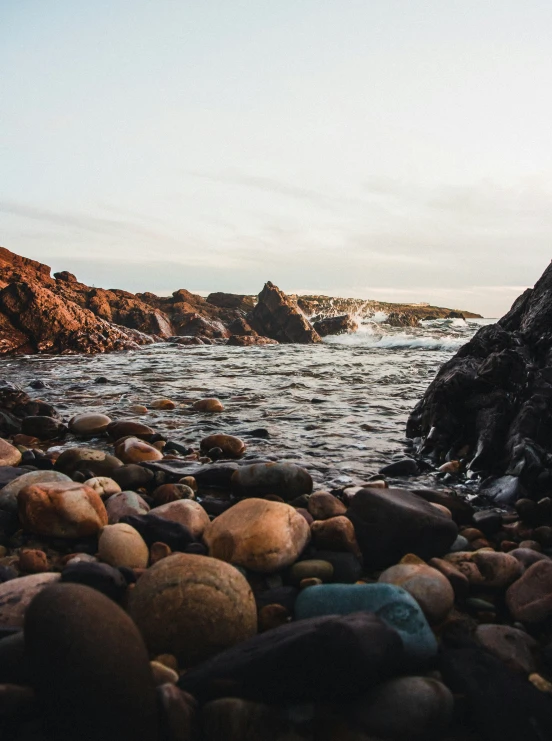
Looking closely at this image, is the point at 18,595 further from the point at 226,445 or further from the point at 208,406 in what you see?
the point at 208,406

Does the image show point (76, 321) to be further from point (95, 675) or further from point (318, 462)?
point (95, 675)

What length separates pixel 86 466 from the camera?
3746 millimetres

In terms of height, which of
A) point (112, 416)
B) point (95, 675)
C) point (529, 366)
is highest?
point (529, 366)

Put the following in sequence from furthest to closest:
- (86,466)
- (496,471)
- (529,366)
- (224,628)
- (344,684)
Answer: (529,366) < (496,471) < (86,466) < (224,628) < (344,684)

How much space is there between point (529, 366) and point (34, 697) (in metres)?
4.34

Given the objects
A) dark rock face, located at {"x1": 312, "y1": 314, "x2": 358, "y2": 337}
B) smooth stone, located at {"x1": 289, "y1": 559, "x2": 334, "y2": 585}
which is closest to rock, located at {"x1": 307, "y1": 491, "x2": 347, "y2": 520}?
smooth stone, located at {"x1": 289, "y1": 559, "x2": 334, "y2": 585}

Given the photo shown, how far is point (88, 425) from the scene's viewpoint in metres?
5.47

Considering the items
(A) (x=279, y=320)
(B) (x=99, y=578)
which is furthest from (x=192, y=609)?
(A) (x=279, y=320)

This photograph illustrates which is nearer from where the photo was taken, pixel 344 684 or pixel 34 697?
pixel 34 697

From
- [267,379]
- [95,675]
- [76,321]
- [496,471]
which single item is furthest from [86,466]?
[76,321]

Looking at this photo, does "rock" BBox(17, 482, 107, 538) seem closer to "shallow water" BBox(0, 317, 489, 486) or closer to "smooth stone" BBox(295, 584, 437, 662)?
"smooth stone" BBox(295, 584, 437, 662)

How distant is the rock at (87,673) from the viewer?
122 centimetres

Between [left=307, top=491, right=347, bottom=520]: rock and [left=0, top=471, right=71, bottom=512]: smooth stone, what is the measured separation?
144 cm

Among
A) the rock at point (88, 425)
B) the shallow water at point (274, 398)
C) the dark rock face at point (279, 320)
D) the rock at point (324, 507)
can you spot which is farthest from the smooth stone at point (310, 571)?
the dark rock face at point (279, 320)
